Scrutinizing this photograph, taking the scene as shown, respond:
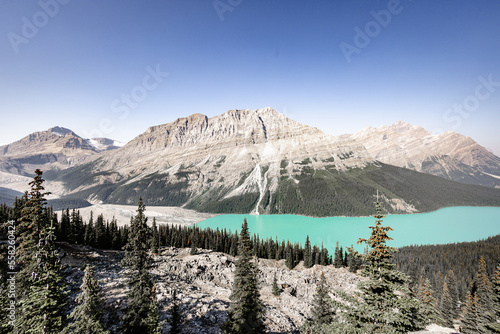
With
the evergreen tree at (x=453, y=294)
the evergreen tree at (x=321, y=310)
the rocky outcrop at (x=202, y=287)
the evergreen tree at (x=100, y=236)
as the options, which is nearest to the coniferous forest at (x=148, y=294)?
the evergreen tree at (x=321, y=310)

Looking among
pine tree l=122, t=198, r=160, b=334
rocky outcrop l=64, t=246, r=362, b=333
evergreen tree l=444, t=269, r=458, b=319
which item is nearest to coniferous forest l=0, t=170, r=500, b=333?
pine tree l=122, t=198, r=160, b=334

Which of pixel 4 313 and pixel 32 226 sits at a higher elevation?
pixel 32 226

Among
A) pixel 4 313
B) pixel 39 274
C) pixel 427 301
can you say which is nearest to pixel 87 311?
pixel 39 274

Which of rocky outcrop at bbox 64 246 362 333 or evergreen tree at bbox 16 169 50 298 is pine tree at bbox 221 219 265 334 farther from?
evergreen tree at bbox 16 169 50 298

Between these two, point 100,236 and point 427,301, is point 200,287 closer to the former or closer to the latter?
point 100,236

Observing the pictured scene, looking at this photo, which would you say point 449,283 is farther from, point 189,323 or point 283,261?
point 189,323

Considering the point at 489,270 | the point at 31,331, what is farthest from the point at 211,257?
the point at 489,270
